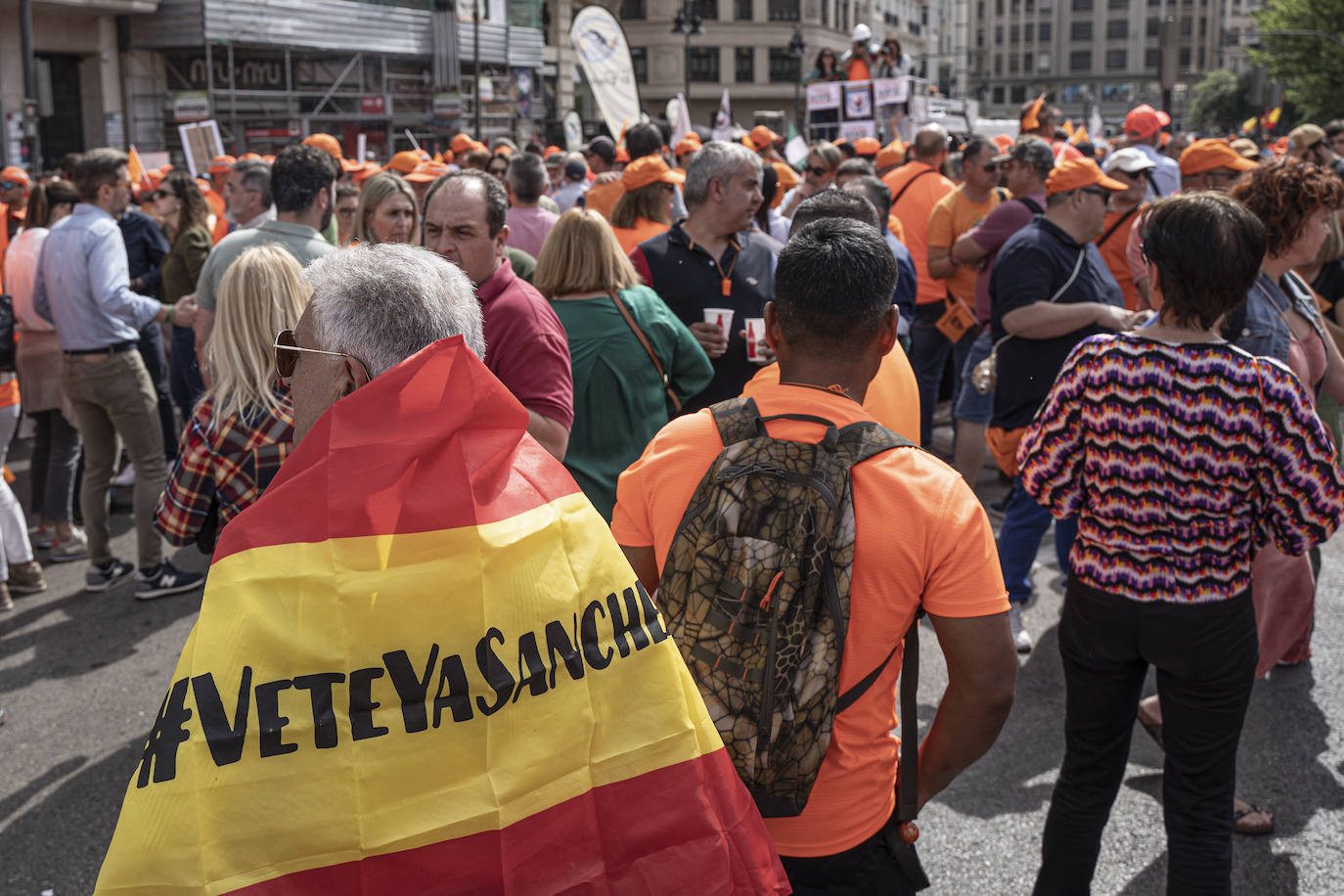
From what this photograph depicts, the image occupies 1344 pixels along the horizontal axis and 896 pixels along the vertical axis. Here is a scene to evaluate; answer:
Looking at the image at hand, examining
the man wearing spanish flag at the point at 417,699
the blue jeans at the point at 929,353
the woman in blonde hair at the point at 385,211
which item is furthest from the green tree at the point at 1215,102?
the man wearing spanish flag at the point at 417,699

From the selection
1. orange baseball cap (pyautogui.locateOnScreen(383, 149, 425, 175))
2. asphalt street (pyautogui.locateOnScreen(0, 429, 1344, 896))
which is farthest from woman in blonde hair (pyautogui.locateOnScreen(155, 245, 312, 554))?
orange baseball cap (pyautogui.locateOnScreen(383, 149, 425, 175))

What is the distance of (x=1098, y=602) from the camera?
113 inches

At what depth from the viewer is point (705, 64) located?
71.1 m

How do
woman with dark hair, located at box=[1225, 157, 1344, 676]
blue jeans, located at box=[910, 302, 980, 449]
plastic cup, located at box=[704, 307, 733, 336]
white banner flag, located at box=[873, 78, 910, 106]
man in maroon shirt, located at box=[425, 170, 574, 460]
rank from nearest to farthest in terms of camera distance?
man in maroon shirt, located at box=[425, 170, 574, 460] → woman with dark hair, located at box=[1225, 157, 1344, 676] → plastic cup, located at box=[704, 307, 733, 336] → blue jeans, located at box=[910, 302, 980, 449] → white banner flag, located at box=[873, 78, 910, 106]

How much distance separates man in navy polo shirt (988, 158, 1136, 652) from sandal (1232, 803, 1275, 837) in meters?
1.26

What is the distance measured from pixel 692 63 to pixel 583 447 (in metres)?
70.3

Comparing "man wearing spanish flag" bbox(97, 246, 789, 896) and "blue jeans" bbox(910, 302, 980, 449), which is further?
"blue jeans" bbox(910, 302, 980, 449)

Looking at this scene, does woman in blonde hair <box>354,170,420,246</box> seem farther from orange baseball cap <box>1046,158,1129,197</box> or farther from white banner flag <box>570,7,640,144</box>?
white banner flag <box>570,7,640,144</box>

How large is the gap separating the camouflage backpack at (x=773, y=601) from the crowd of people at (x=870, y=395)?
0.02 meters

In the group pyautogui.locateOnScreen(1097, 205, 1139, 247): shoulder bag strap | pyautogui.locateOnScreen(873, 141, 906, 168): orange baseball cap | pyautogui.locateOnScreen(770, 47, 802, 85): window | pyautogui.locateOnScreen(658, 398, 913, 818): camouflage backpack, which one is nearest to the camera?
pyautogui.locateOnScreen(658, 398, 913, 818): camouflage backpack

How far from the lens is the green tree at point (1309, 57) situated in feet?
138

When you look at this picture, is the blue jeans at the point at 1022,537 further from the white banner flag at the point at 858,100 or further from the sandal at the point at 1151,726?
the white banner flag at the point at 858,100

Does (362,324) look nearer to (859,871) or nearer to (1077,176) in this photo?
(859,871)

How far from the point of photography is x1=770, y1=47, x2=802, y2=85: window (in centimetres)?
7250
